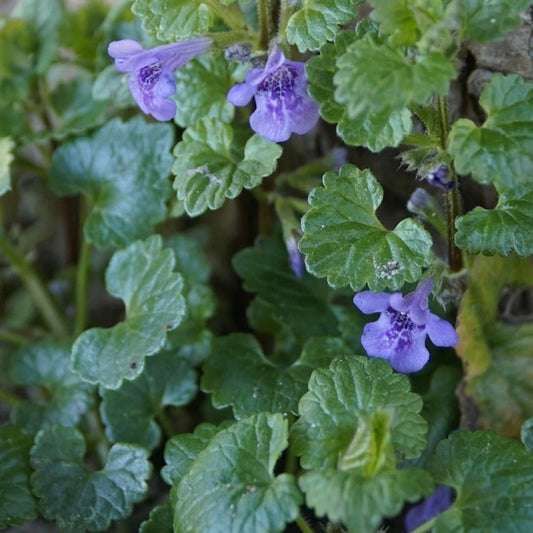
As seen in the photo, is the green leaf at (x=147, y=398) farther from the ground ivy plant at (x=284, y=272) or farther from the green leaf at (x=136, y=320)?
the green leaf at (x=136, y=320)

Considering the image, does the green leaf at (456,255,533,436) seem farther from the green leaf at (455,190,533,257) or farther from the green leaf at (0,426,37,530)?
the green leaf at (0,426,37,530)

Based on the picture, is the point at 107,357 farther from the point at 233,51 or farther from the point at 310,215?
the point at 233,51

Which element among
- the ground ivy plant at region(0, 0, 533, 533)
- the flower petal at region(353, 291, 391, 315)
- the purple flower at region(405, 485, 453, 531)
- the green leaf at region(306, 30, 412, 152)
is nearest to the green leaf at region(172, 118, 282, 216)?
the ground ivy plant at region(0, 0, 533, 533)

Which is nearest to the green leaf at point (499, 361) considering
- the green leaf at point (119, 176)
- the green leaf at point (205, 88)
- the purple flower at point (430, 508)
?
the purple flower at point (430, 508)

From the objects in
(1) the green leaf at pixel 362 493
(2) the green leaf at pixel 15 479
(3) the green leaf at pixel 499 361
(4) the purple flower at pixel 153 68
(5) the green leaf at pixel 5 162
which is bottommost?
(3) the green leaf at pixel 499 361

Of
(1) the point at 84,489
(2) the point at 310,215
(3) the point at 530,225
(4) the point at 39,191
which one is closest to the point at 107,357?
(1) the point at 84,489

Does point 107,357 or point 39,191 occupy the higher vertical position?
point 107,357
